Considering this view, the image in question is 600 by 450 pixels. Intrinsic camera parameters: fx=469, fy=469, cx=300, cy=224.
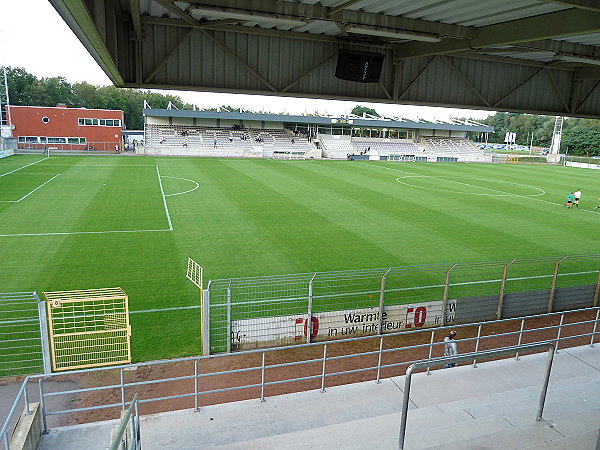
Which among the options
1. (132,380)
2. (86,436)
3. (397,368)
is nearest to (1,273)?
(132,380)

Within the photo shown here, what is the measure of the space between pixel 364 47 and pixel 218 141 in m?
58.5

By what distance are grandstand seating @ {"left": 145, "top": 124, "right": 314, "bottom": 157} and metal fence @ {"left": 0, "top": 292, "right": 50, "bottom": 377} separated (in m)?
52.0

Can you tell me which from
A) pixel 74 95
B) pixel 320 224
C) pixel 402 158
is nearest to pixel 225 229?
pixel 320 224

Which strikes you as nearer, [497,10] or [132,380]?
[497,10]

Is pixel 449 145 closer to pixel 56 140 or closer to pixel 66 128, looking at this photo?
pixel 66 128

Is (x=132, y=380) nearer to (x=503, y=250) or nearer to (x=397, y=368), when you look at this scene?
(x=397, y=368)

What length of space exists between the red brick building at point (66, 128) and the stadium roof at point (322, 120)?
5651 mm

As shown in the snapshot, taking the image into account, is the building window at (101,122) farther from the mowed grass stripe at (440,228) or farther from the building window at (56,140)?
the mowed grass stripe at (440,228)

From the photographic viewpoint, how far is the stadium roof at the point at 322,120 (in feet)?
220

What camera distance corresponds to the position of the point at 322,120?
73875 mm

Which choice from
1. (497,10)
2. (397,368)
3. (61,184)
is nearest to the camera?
(497,10)

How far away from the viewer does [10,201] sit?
2578 cm

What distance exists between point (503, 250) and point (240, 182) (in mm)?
21871

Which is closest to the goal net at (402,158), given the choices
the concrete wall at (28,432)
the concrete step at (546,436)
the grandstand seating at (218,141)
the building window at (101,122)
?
the grandstand seating at (218,141)
